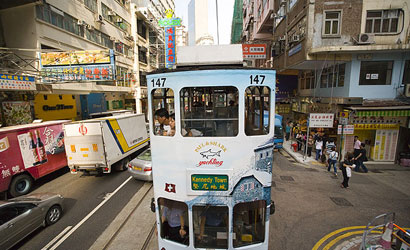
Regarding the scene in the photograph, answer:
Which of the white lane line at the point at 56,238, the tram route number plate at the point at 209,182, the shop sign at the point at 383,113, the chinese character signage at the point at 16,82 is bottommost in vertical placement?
the white lane line at the point at 56,238

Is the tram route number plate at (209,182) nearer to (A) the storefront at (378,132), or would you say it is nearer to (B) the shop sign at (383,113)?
(A) the storefront at (378,132)

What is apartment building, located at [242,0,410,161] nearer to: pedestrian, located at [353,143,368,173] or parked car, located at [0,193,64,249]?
pedestrian, located at [353,143,368,173]

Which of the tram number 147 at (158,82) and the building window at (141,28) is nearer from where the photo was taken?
the tram number 147 at (158,82)

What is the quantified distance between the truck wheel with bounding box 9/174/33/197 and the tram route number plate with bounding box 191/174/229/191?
9630 millimetres

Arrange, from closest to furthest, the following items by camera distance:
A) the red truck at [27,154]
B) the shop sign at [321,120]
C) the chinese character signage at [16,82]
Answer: the red truck at [27,154] < the chinese character signage at [16,82] < the shop sign at [321,120]

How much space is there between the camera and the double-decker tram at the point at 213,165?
3.52 metres

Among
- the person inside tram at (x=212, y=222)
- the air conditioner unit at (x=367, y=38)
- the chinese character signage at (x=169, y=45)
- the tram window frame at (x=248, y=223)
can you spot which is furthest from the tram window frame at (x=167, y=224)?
the chinese character signage at (x=169, y=45)

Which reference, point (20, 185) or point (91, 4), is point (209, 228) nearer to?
point (20, 185)

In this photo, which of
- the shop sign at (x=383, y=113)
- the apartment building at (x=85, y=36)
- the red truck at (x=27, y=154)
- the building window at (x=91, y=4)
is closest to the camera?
the red truck at (x=27, y=154)

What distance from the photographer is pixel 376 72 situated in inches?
474

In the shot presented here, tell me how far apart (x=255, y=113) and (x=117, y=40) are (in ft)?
81.6

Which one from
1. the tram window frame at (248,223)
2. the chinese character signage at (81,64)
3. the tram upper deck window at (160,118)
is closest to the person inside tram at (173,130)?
the tram upper deck window at (160,118)

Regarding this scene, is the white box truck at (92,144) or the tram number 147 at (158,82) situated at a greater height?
the tram number 147 at (158,82)

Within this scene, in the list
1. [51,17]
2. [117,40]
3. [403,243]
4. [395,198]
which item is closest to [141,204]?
[403,243]
